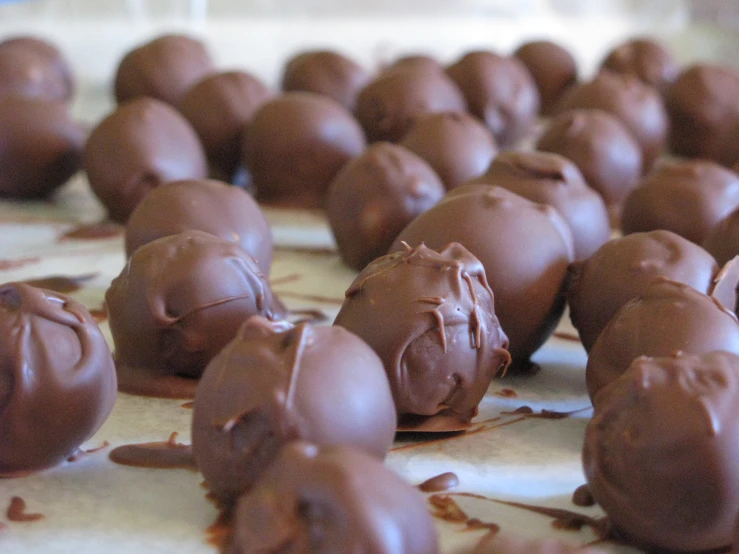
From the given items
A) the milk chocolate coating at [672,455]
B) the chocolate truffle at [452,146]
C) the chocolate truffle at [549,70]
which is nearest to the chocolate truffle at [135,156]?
the chocolate truffle at [452,146]

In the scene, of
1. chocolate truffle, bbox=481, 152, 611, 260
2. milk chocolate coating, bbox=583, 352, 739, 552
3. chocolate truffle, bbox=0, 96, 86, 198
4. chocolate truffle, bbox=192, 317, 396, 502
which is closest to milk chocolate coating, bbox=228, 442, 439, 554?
chocolate truffle, bbox=192, 317, 396, 502

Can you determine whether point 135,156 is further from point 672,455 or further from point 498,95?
point 672,455

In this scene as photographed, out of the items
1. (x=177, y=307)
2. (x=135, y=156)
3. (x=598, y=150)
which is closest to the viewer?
(x=177, y=307)

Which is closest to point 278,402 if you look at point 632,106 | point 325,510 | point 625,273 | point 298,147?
point 325,510

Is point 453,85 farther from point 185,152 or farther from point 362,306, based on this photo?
point 362,306

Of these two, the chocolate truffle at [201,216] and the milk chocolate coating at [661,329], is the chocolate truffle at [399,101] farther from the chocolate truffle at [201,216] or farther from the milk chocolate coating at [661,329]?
the milk chocolate coating at [661,329]
